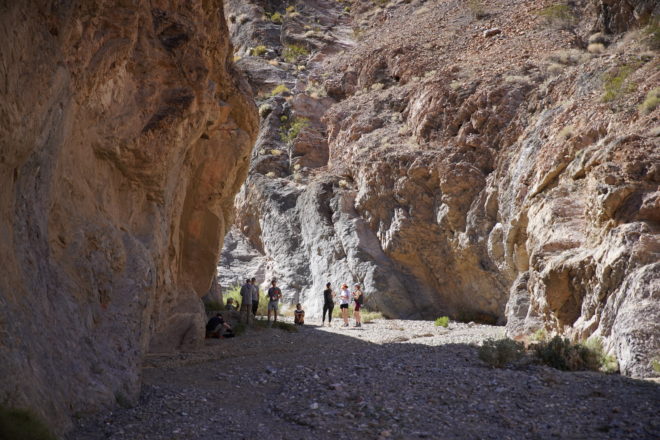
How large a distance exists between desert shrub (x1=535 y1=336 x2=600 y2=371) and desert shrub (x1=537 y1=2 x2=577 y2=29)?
839 inches

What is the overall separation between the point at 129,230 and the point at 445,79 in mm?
18773

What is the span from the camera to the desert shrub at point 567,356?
1016 centimetres

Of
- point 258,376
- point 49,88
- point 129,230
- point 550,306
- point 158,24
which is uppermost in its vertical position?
point 158,24

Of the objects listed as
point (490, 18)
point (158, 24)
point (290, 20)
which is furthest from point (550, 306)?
point (290, 20)

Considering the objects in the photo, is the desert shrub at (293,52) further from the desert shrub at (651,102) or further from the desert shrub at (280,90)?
the desert shrub at (651,102)

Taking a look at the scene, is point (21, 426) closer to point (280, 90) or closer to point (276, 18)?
point (280, 90)

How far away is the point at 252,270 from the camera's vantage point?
29.5m

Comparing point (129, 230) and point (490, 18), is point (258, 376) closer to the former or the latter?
point (129, 230)

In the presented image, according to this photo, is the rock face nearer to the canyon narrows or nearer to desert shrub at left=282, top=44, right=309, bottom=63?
the canyon narrows

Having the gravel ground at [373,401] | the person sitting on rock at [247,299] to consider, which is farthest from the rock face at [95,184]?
the person sitting on rock at [247,299]

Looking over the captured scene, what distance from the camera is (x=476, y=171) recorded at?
22.3 m

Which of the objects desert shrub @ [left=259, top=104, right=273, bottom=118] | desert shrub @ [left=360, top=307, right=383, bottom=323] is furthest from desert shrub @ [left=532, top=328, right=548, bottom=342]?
desert shrub @ [left=259, top=104, right=273, bottom=118]

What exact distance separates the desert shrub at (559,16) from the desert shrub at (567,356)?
21.3 meters

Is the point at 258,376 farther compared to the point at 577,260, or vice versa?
the point at 577,260
